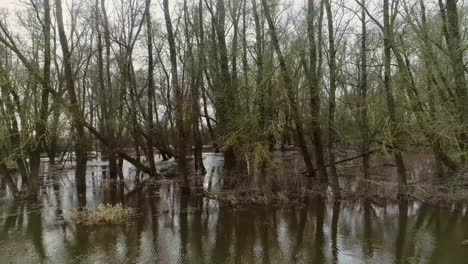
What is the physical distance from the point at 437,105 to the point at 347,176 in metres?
7.19

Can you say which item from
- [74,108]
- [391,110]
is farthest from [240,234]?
[74,108]

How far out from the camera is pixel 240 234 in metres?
11.7

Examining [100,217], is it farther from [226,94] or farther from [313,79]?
[313,79]

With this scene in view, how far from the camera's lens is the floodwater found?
966cm

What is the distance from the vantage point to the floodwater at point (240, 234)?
9.66 metres

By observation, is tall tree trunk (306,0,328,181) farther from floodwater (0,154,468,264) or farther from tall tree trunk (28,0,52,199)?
tall tree trunk (28,0,52,199)

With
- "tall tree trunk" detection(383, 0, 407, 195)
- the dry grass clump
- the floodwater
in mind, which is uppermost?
"tall tree trunk" detection(383, 0, 407, 195)

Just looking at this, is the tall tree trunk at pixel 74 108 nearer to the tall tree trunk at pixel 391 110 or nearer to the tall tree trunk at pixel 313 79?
the tall tree trunk at pixel 313 79

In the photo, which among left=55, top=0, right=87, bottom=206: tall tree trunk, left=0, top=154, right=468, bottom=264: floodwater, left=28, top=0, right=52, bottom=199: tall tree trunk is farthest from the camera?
left=55, top=0, right=87, bottom=206: tall tree trunk

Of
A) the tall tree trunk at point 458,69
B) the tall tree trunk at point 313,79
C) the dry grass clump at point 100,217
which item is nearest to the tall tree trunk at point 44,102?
the dry grass clump at point 100,217

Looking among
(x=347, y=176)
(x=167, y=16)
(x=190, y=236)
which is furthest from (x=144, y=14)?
(x=190, y=236)

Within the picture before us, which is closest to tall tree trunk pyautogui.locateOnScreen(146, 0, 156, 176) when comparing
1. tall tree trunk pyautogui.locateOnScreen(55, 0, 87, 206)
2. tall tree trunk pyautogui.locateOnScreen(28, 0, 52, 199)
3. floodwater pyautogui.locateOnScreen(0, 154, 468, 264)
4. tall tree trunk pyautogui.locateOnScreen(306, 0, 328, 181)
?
tall tree trunk pyautogui.locateOnScreen(55, 0, 87, 206)

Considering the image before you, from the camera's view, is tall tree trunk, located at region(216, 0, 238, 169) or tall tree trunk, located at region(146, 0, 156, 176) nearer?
tall tree trunk, located at region(216, 0, 238, 169)

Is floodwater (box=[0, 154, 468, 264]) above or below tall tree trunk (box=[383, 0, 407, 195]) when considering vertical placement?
below
